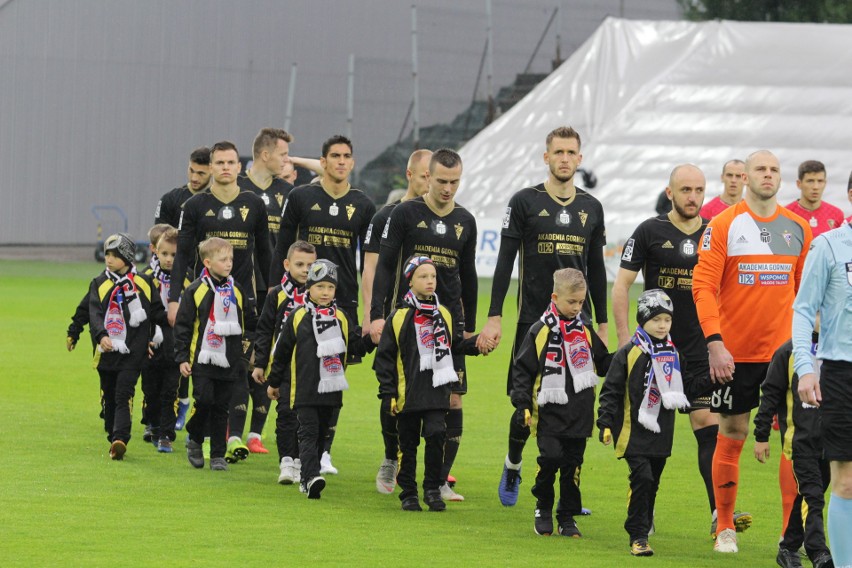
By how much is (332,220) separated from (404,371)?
5.87ft

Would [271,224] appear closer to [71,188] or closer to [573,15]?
[71,188]

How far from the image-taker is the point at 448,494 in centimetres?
891

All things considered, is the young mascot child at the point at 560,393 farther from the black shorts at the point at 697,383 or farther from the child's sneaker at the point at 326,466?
the child's sneaker at the point at 326,466

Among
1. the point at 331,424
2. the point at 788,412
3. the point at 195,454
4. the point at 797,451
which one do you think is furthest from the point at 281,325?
the point at 797,451

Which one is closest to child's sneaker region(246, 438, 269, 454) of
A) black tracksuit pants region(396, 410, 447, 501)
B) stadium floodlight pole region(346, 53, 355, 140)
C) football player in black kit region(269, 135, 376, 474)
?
football player in black kit region(269, 135, 376, 474)

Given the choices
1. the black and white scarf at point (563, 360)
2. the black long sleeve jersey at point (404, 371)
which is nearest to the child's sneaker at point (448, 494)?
the black long sleeve jersey at point (404, 371)

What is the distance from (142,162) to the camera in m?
40.6

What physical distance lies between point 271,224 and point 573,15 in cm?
3257

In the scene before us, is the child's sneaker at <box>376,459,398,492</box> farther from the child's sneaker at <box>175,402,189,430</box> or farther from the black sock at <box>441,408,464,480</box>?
the child's sneaker at <box>175,402,189,430</box>

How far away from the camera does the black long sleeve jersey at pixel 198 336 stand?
966 cm

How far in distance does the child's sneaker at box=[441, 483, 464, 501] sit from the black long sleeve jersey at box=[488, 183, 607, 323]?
116 centimetres

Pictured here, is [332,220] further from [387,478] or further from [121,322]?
[387,478]

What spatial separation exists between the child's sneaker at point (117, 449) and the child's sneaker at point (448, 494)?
95.4 inches

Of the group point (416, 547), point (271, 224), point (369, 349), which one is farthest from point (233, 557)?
point (271, 224)
